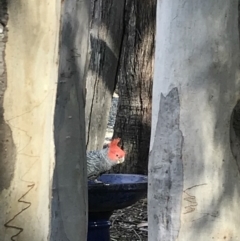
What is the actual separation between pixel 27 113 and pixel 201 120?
0.71 metres

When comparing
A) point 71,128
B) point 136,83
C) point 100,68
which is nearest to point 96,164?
point 71,128

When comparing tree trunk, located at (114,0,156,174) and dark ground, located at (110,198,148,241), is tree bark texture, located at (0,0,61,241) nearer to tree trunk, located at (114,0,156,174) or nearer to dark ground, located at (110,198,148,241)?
dark ground, located at (110,198,148,241)

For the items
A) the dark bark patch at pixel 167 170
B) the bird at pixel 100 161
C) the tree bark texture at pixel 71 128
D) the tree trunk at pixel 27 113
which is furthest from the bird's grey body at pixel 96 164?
the tree trunk at pixel 27 113

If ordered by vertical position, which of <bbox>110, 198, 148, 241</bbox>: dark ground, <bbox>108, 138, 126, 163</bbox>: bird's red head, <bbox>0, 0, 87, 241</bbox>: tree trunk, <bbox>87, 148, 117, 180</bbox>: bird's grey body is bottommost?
<bbox>110, 198, 148, 241</bbox>: dark ground

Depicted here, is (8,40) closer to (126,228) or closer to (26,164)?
(26,164)

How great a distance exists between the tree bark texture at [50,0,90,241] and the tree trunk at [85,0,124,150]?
1837 mm

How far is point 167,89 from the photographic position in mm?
1781

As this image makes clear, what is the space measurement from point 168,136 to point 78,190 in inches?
22.6

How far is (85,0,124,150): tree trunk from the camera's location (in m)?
4.10

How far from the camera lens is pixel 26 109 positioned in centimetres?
113

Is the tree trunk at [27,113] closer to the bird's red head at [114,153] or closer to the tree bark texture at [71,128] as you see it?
the tree bark texture at [71,128]

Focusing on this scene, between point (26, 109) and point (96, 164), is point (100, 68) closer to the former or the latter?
point (96, 164)

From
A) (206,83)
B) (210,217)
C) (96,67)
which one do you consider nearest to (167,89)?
(206,83)

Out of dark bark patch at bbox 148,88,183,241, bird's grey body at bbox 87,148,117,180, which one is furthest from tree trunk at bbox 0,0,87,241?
bird's grey body at bbox 87,148,117,180
